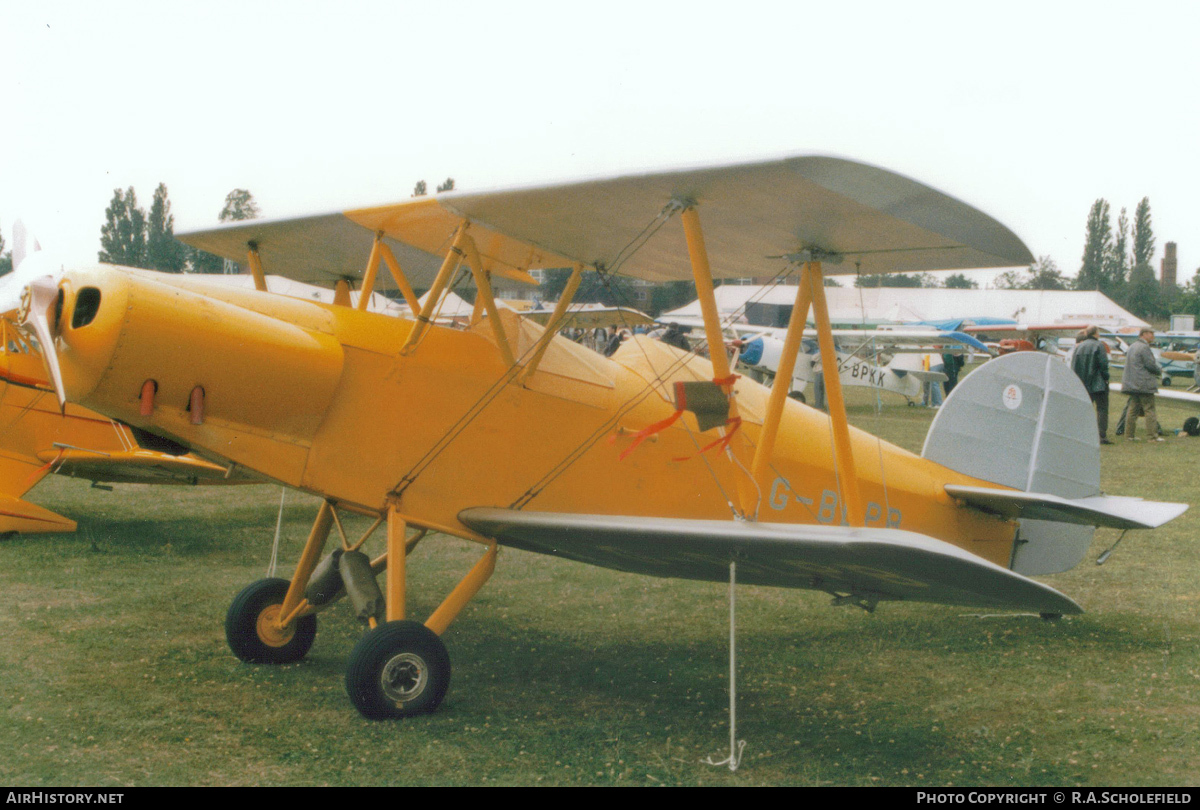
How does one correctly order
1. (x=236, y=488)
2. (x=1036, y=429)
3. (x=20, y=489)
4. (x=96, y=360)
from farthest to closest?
(x=236, y=488), (x=20, y=489), (x=1036, y=429), (x=96, y=360)

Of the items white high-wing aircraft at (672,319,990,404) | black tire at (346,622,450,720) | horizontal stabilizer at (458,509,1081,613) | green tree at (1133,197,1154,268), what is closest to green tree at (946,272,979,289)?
green tree at (1133,197,1154,268)

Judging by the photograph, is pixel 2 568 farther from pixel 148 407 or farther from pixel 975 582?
pixel 975 582

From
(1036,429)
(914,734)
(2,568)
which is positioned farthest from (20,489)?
(1036,429)

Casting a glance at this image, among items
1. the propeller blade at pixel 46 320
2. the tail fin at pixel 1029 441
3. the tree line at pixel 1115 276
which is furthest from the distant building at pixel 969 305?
the propeller blade at pixel 46 320

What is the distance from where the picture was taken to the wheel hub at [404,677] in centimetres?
393

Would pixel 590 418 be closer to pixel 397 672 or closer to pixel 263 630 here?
pixel 397 672

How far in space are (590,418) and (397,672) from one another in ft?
5.23

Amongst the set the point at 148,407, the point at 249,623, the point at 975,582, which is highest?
the point at 148,407

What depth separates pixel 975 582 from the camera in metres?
3.31

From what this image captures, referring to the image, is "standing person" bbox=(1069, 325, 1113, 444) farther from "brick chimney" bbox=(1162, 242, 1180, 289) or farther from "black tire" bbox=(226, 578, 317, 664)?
"brick chimney" bbox=(1162, 242, 1180, 289)

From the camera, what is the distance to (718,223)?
4309mm

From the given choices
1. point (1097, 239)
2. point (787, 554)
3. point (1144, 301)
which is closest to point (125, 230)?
point (787, 554)

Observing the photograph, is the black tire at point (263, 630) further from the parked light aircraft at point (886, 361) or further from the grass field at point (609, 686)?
the parked light aircraft at point (886, 361)

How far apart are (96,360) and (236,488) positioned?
302 inches
